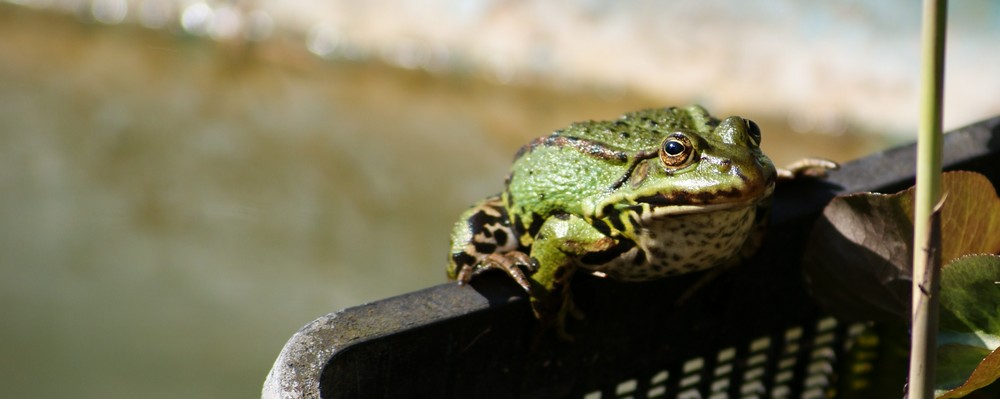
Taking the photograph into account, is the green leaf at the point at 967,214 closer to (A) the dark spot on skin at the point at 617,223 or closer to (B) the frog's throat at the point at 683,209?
(B) the frog's throat at the point at 683,209

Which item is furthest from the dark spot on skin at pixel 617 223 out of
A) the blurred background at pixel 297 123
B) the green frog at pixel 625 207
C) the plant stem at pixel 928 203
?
the blurred background at pixel 297 123

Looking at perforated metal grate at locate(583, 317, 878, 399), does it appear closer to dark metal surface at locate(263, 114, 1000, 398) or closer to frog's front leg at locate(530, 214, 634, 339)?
dark metal surface at locate(263, 114, 1000, 398)

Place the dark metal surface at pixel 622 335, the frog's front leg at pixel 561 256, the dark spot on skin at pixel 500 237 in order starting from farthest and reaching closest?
1. the dark spot on skin at pixel 500 237
2. the frog's front leg at pixel 561 256
3. the dark metal surface at pixel 622 335

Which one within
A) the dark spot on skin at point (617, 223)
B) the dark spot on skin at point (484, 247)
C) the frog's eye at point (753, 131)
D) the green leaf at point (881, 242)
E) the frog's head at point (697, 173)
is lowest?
the green leaf at point (881, 242)

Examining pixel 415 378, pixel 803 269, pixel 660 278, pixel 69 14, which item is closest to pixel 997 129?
pixel 803 269

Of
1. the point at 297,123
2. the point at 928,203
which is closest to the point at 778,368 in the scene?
the point at 928,203

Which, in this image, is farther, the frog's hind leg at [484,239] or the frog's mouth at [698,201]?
the frog's hind leg at [484,239]
